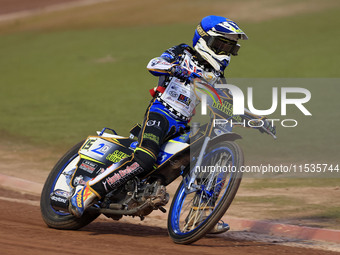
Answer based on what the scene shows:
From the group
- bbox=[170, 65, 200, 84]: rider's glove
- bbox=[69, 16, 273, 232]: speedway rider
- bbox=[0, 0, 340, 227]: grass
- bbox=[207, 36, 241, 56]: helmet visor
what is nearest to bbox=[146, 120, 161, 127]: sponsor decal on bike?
bbox=[69, 16, 273, 232]: speedway rider

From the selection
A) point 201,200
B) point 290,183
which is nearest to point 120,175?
point 201,200

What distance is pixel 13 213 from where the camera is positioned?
27.2 ft

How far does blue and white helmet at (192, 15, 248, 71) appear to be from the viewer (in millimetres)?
6852

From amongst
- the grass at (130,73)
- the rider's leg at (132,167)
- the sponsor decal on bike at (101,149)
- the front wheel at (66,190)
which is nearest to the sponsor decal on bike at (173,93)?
the rider's leg at (132,167)

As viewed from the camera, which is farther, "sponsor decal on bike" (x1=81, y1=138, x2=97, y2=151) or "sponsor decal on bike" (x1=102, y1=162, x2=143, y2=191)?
"sponsor decal on bike" (x1=81, y1=138, x2=97, y2=151)

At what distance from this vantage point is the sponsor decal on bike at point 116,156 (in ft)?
24.3

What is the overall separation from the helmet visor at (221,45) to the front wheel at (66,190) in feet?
6.50

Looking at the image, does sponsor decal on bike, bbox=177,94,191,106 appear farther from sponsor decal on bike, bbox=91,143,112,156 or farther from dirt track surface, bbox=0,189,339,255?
dirt track surface, bbox=0,189,339,255

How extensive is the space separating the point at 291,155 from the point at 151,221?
4354 mm

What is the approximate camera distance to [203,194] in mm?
6801

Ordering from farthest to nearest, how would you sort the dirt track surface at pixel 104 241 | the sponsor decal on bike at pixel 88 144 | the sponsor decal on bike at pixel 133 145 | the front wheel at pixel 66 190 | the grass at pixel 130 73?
the grass at pixel 130 73, the sponsor decal on bike at pixel 88 144, the front wheel at pixel 66 190, the sponsor decal on bike at pixel 133 145, the dirt track surface at pixel 104 241

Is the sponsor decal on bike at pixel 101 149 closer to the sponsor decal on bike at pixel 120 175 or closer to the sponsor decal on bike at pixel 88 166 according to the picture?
the sponsor decal on bike at pixel 88 166

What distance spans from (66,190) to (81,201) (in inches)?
22.5

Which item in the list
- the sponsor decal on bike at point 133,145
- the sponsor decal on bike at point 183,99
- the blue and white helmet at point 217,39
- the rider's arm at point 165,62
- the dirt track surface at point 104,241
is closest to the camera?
the dirt track surface at point 104,241
